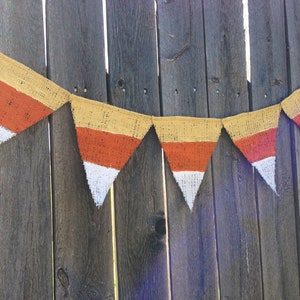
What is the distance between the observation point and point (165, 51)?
1849mm

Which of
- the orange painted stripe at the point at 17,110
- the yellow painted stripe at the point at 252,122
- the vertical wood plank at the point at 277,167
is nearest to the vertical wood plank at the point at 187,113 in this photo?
the yellow painted stripe at the point at 252,122

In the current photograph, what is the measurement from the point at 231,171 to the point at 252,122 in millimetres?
218

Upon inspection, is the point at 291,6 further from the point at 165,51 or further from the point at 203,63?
the point at 165,51

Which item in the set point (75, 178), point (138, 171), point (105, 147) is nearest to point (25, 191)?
point (75, 178)

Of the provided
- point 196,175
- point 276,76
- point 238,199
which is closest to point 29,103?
point 196,175

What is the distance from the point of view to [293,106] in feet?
6.85

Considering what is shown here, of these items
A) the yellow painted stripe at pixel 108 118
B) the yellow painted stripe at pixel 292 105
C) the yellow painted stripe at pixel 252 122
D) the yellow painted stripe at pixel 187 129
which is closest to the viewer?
the yellow painted stripe at pixel 108 118

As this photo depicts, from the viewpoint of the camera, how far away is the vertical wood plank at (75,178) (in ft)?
5.35

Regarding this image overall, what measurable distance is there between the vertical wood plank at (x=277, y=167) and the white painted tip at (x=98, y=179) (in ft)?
2.26

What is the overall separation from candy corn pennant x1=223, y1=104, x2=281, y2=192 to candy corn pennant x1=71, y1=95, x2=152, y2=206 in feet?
1.46

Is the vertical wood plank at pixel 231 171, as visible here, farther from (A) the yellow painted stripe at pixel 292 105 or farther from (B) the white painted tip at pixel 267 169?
(A) the yellow painted stripe at pixel 292 105

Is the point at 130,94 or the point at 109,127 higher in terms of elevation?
the point at 130,94

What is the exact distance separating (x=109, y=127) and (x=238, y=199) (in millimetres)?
643

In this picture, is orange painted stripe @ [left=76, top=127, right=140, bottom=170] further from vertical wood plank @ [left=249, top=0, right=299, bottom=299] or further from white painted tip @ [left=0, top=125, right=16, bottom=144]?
vertical wood plank @ [left=249, top=0, right=299, bottom=299]
